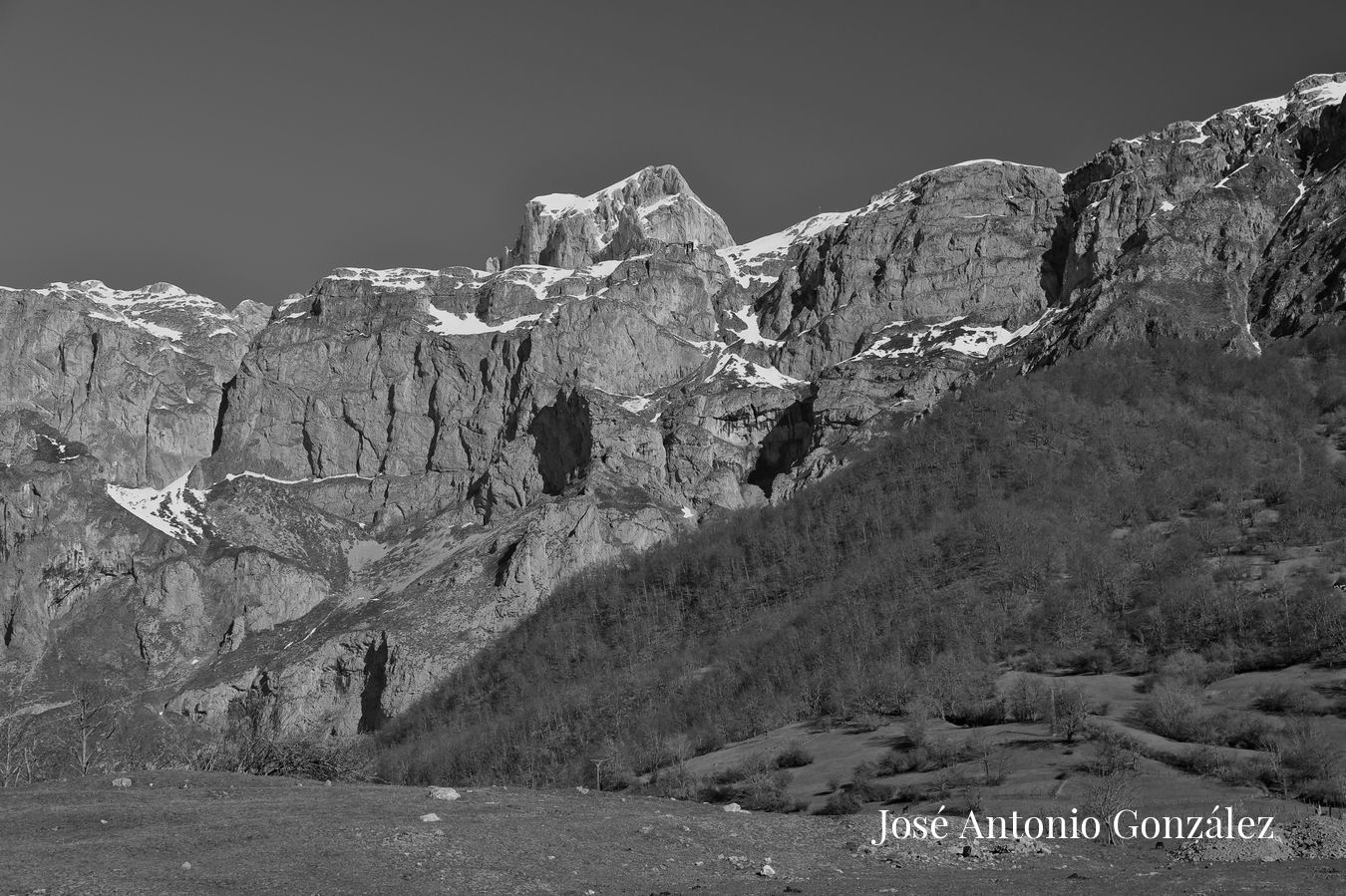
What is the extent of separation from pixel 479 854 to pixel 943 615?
111 meters

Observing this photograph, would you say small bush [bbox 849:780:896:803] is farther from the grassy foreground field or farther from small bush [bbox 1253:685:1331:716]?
small bush [bbox 1253:685:1331:716]

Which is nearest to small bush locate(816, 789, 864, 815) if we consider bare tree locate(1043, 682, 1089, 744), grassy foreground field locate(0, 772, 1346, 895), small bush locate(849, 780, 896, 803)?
small bush locate(849, 780, 896, 803)

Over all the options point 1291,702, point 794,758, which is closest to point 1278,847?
point 794,758

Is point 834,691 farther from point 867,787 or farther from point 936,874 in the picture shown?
point 936,874

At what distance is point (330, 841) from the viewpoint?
129 ft

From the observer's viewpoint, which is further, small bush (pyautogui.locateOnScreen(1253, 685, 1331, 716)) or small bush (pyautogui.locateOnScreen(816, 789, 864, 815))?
small bush (pyautogui.locateOnScreen(1253, 685, 1331, 716))

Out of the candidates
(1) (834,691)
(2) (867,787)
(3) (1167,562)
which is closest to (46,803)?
(2) (867,787)

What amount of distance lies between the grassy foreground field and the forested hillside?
202 ft

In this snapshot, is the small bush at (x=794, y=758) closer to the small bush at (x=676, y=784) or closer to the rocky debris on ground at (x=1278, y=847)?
the small bush at (x=676, y=784)

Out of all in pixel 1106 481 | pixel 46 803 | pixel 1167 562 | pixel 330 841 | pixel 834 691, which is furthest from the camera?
pixel 1106 481

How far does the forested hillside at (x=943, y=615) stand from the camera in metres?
123

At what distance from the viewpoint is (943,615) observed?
144 meters

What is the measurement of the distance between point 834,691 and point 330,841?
298 ft

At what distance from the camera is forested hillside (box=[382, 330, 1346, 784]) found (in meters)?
123
